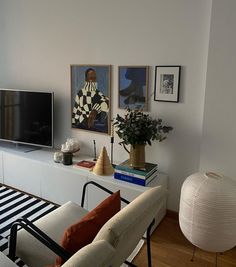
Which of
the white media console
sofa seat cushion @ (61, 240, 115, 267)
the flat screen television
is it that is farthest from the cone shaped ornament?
sofa seat cushion @ (61, 240, 115, 267)

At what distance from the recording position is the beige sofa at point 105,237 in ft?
3.49

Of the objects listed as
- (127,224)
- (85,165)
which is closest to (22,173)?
(85,165)

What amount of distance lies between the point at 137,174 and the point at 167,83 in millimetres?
888

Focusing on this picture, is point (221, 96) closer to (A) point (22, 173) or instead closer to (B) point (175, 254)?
(B) point (175, 254)

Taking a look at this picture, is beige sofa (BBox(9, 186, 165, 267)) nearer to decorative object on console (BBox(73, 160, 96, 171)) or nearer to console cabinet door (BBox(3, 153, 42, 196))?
decorative object on console (BBox(73, 160, 96, 171))

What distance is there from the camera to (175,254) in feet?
7.15

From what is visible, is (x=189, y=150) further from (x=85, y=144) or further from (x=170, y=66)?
(x=85, y=144)

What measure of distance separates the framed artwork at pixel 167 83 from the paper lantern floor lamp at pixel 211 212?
2.87ft

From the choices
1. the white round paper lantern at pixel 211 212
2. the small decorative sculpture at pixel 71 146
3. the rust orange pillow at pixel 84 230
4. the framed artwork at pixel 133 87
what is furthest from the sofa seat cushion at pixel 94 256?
the small decorative sculpture at pixel 71 146

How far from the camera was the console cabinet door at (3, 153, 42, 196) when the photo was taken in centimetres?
301

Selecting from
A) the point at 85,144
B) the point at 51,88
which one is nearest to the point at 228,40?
the point at 85,144

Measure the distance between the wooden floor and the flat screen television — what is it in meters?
1.65

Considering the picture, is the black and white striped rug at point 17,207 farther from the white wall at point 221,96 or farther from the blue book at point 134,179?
the white wall at point 221,96

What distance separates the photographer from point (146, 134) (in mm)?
2379
